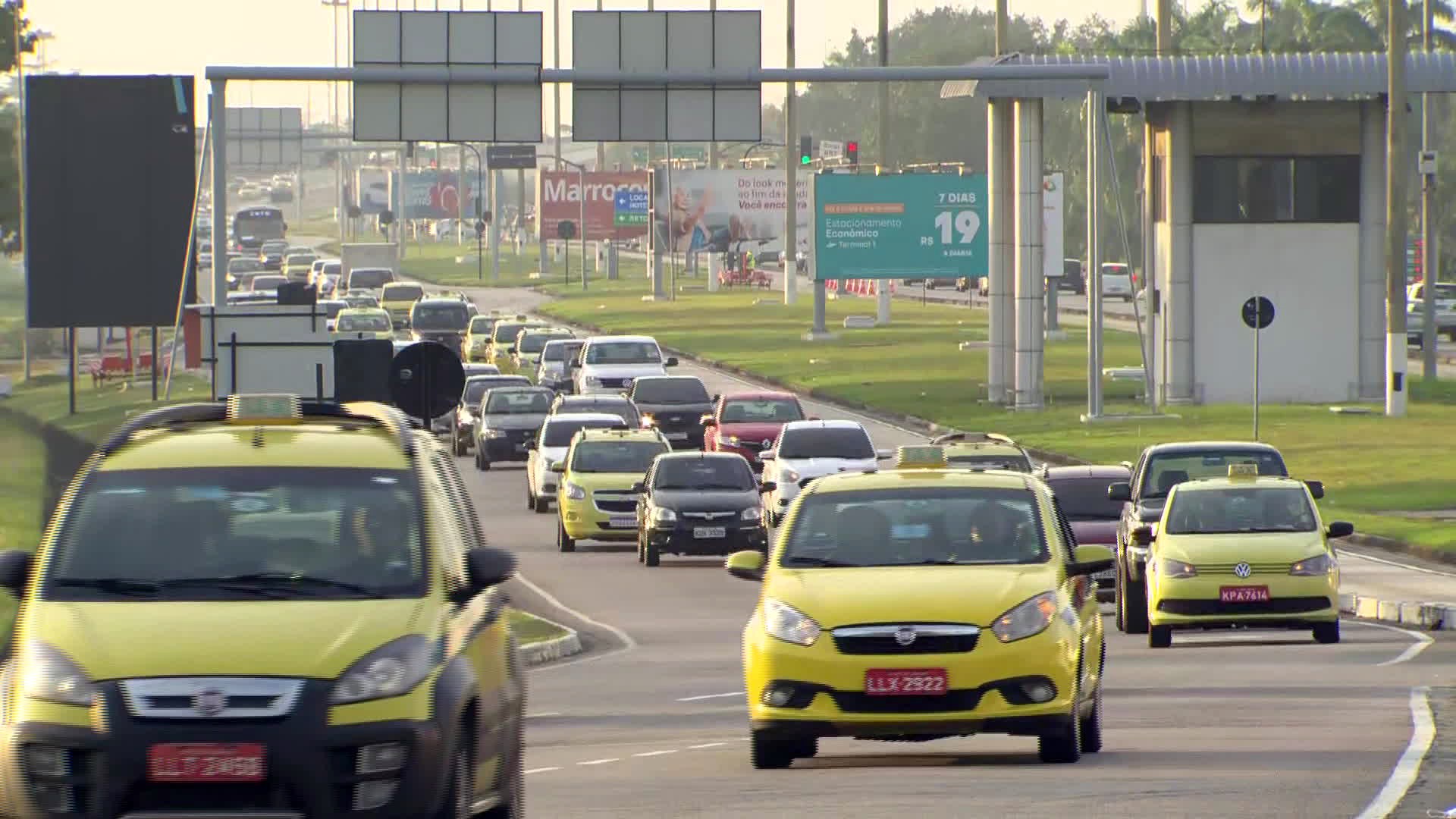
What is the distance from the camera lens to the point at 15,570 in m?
10.6

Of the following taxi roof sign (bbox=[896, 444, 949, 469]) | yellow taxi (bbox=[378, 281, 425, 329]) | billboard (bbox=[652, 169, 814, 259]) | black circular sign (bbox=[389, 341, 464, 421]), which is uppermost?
billboard (bbox=[652, 169, 814, 259])

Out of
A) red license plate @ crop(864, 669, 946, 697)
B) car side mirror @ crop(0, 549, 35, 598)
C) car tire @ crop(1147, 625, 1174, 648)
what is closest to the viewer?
car side mirror @ crop(0, 549, 35, 598)

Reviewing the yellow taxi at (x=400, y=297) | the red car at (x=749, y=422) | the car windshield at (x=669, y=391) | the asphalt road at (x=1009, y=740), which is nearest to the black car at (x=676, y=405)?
the car windshield at (x=669, y=391)

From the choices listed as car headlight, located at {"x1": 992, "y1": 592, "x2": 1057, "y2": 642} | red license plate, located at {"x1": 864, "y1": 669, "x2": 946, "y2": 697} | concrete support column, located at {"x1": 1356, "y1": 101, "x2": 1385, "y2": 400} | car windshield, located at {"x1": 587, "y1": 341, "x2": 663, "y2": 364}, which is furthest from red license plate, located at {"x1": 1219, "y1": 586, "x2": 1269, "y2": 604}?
car windshield, located at {"x1": 587, "y1": 341, "x2": 663, "y2": 364}

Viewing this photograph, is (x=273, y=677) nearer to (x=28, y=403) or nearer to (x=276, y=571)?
(x=276, y=571)

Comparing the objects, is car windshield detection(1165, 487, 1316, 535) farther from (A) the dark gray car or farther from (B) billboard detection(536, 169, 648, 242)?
(B) billboard detection(536, 169, 648, 242)

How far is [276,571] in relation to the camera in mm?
10469

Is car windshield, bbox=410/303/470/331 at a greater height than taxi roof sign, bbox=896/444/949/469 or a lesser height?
greater

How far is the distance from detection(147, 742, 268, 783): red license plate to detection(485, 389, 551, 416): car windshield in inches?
1618

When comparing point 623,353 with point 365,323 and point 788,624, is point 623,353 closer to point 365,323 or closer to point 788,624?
point 365,323

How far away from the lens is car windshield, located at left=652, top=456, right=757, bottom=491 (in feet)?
115

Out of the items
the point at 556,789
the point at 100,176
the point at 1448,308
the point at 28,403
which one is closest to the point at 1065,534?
the point at 556,789

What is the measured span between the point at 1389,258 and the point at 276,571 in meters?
44.6

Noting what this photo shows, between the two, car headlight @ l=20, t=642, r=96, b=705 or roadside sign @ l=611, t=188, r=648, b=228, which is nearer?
car headlight @ l=20, t=642, r=96, b=705
